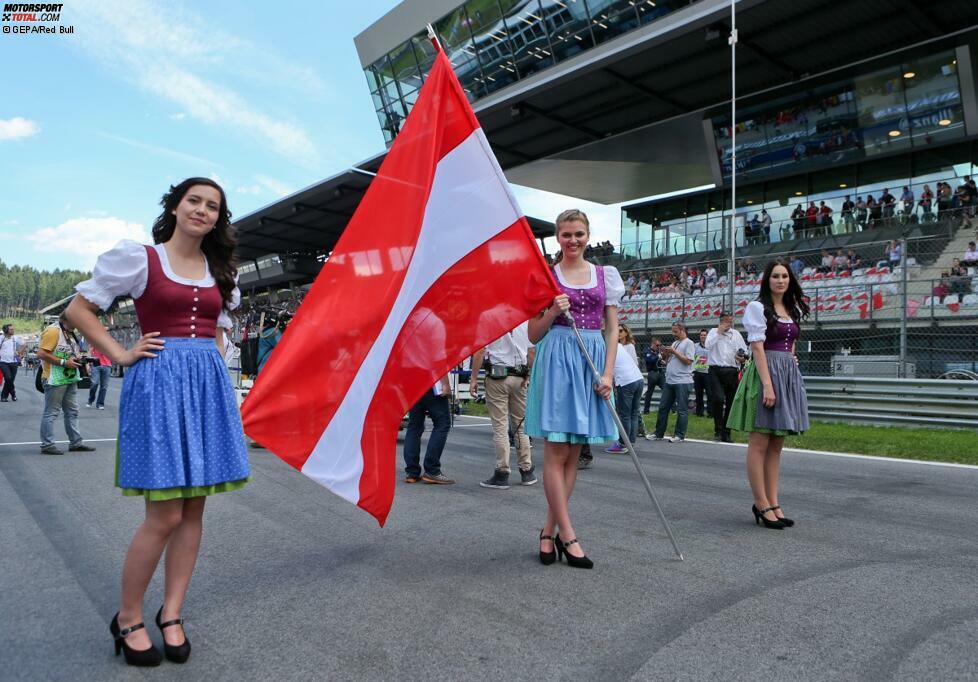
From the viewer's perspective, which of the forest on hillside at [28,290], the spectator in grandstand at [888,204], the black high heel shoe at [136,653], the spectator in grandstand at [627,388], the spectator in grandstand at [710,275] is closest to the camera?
→ the black high heel shoe at [136,653]

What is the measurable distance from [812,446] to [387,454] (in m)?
7.89

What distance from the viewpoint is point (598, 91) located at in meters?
23.0

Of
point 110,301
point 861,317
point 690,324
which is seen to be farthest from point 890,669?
point 690,324

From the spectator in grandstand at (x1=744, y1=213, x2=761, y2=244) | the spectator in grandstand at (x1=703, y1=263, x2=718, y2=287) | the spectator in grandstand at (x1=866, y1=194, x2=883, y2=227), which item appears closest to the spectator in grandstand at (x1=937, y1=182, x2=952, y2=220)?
the spectator in grandstand at (x1=866, y1=194, x2=883, y2=227)

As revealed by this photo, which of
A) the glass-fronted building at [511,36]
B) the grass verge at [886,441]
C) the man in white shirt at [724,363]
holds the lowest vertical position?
the grass verge at [886,441]

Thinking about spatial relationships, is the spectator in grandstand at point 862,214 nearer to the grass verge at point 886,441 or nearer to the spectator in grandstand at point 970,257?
the spectator in grandstand at point 970,257

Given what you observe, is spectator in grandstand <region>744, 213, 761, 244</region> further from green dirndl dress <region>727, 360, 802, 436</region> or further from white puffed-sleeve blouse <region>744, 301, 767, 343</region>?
white puffed-sleeve blouse <region>744, 301, 767, 343</region>

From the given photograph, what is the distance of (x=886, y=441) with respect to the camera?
9.82 metres

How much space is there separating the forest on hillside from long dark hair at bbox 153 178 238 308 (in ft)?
591

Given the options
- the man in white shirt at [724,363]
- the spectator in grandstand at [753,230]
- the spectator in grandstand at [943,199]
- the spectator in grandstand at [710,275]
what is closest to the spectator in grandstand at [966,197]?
the spectator in grandstand at [943,199]

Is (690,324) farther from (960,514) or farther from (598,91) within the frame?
(960,514)

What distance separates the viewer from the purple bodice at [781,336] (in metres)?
5.08

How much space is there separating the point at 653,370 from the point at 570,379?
11.2 meters

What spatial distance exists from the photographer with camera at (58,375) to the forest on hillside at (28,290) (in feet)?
569
